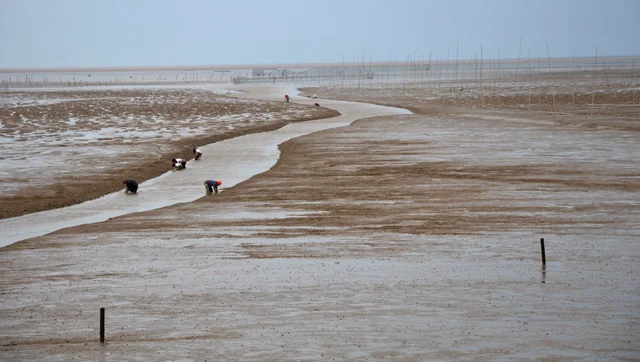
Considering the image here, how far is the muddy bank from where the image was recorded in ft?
84.6

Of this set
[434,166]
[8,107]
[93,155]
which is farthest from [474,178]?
[8,107]

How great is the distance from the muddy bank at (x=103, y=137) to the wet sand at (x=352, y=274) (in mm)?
5264

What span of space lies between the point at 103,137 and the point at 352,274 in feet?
96.6

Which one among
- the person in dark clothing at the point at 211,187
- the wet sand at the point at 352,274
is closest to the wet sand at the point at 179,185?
the person in dark clothing at the point at 211,187

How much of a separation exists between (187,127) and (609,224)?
32657 millimetres

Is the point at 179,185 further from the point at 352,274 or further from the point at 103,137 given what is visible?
the point at 103,137

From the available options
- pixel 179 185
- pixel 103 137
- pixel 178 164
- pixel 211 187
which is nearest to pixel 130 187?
pixel 179 185

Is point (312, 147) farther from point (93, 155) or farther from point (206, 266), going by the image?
point (206, 266)

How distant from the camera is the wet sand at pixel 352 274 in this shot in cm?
1083

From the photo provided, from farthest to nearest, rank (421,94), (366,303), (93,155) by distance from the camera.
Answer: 1. (421,94)
2. (93,155)
3. (366,303)

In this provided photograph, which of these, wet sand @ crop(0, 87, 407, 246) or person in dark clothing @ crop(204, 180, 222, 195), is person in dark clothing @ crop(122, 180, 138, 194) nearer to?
wet sand @ crop(0, 87, 407, 246)

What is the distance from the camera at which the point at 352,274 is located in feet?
46.5

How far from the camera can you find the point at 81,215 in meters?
21.8

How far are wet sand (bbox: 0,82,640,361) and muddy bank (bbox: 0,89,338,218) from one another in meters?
5.26
